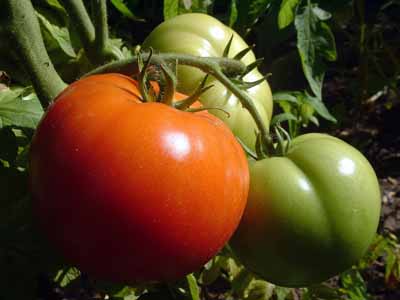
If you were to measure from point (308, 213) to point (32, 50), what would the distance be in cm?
42

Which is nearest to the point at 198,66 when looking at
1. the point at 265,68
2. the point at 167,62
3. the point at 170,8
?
the point at 167,62

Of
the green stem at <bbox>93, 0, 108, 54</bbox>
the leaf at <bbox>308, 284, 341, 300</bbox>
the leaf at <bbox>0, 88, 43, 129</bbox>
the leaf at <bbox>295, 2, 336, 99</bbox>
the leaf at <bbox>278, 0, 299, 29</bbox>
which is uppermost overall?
the green stem at <bbox>93, 0, 108, 54</bbox>

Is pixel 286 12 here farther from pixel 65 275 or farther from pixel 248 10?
pixel 65 275

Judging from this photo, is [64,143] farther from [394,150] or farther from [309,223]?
[394,150]

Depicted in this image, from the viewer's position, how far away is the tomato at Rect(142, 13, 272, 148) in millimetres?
1039

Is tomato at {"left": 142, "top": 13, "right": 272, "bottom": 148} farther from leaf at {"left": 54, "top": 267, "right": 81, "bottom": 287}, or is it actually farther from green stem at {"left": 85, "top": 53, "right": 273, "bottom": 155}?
leaf at {"left": 54, "top": 267, "right": 81, "bottom": 287}

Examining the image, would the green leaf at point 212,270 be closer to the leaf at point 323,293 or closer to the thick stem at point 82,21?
the leaf at point 323,293

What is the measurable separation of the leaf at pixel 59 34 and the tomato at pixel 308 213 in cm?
47

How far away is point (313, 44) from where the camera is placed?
134 cm

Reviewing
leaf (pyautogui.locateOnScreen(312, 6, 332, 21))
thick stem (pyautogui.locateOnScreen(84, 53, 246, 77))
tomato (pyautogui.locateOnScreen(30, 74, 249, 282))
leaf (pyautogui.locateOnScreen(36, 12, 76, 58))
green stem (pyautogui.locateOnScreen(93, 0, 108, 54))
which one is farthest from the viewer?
leaf (pyautogui.locateOnScreen(312, 6, 332, 21))

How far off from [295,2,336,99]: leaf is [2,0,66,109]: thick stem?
1.78ft

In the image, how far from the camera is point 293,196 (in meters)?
0.92

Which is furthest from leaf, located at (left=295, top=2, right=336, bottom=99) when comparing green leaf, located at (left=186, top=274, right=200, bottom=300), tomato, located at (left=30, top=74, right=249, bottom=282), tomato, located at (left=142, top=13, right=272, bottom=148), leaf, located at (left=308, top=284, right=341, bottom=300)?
tomato, located at (left=30, top=74, right=249, bottom=282)

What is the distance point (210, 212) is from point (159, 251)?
68 mm
